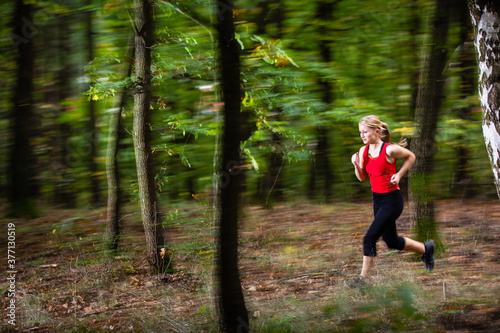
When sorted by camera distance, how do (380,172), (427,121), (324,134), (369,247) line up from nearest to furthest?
(380,172) → (369,247) → (427,121) → (324,134)

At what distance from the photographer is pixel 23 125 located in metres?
9.37

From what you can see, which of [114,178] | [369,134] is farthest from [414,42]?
[114,178]

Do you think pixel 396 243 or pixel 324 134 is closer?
pixel 396 243

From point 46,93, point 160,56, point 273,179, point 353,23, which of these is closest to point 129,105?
point 46,93

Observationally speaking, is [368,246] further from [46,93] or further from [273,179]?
[46,93]

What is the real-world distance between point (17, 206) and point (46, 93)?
2.56 metres

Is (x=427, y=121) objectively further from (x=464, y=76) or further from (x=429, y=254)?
(x=464, y=76)

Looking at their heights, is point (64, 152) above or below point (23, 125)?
below

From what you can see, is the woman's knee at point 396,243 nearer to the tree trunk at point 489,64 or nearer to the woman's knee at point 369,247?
the woman's knee at point 369,247

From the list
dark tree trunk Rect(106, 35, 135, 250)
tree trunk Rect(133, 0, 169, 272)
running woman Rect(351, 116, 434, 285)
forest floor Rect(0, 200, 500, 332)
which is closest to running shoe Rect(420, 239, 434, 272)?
forest floor Rect(0, 200, 500, 332)

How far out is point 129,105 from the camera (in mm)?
9117

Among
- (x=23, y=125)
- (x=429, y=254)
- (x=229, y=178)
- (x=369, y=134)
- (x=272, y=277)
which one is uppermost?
(x=23, y=125)

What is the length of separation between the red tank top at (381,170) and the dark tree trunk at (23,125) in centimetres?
713

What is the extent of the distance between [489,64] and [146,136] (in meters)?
4.63
